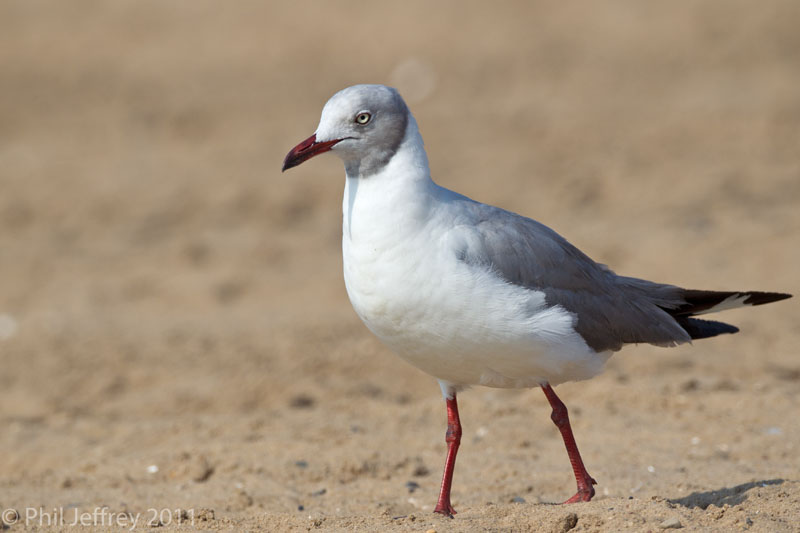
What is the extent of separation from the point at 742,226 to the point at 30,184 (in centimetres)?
801

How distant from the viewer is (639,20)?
1525 centimetres

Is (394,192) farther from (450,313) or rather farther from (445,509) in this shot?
(445,509)

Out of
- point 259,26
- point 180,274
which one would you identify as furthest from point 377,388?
point 259,26

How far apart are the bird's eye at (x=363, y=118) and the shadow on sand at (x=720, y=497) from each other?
2.16m

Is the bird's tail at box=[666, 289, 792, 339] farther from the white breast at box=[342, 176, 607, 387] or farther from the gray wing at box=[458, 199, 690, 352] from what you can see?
the white breast at box=[342, 176, 607, 387]

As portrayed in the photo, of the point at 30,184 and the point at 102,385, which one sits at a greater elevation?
the point at 30,184

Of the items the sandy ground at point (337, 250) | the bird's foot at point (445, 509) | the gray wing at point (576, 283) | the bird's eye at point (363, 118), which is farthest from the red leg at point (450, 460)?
the bird's eye at point (363, 118)

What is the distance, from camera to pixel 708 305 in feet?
17.3

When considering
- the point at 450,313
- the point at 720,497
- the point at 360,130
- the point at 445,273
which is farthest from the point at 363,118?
the point at 720,497

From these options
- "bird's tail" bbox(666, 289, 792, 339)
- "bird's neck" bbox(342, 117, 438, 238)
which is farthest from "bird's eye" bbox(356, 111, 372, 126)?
"bird's tail" bbox(666, 289, 792, 339)

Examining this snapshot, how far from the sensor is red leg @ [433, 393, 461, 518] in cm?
480

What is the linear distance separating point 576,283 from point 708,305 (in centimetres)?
85

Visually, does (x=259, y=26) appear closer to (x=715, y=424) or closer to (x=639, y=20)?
(x=639, y=20)

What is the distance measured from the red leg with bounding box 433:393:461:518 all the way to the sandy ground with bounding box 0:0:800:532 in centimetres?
11
